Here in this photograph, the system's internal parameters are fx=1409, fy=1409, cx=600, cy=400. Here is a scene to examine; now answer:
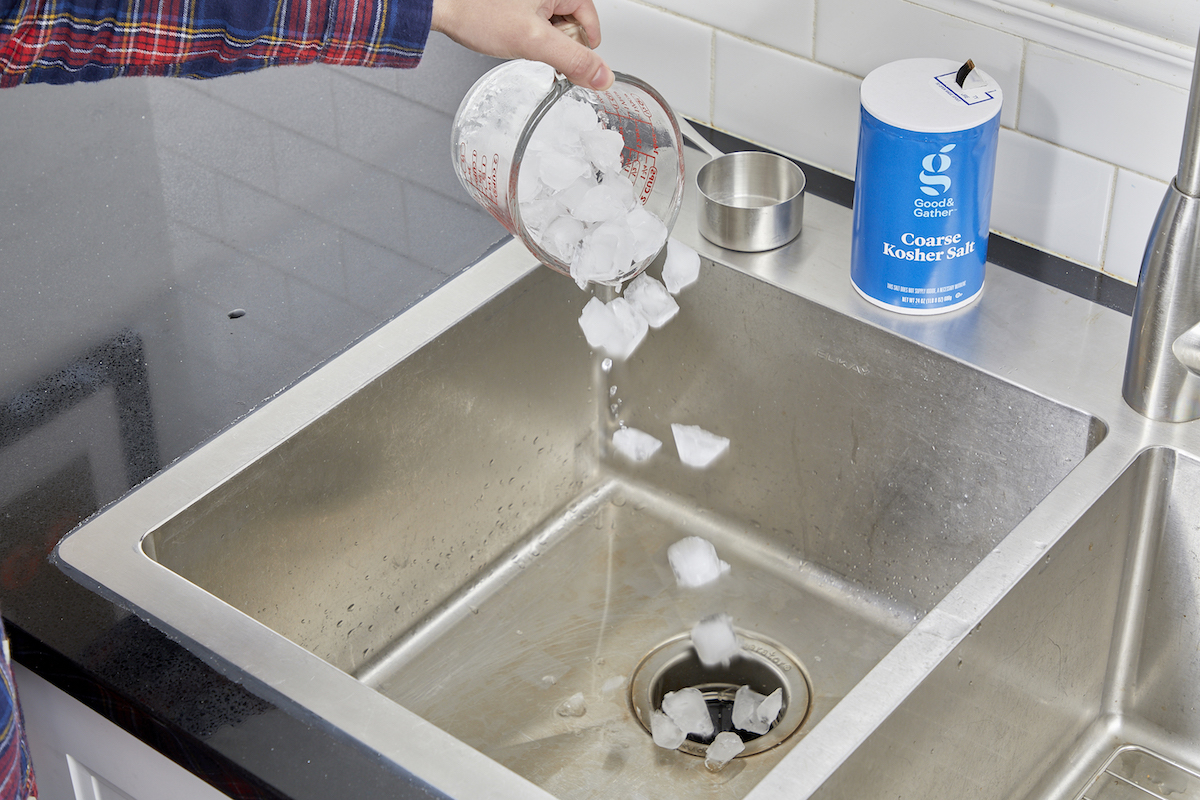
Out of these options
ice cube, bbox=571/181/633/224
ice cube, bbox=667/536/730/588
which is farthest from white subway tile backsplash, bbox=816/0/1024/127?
ice cube, bbox=667/536/730/588

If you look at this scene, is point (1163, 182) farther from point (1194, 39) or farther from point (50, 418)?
point (50, 418)

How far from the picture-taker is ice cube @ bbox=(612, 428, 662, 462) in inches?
53.5

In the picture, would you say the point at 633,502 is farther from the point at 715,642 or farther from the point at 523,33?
the point at 523,33

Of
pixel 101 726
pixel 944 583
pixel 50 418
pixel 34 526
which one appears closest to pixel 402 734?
pixel 101 726

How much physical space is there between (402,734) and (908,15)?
74 centimetres

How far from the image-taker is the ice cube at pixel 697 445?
1315mm

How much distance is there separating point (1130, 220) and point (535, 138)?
51 cm

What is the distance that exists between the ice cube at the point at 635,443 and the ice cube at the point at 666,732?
0.29 metres

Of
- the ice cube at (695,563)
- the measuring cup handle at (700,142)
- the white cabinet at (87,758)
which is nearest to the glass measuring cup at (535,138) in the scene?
the measuring cup handle at (700,142)

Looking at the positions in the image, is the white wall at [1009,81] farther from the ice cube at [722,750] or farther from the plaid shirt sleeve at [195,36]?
the ice cube at [722,750]

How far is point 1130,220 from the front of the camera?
116cm

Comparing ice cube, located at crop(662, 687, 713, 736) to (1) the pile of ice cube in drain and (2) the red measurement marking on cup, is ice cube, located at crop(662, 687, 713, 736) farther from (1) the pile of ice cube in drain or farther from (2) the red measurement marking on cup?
(2) the red measurement marking on cup

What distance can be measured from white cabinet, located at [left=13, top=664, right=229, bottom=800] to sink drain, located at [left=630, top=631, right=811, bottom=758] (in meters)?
0.40

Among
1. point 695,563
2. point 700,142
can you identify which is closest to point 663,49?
point 700,142
